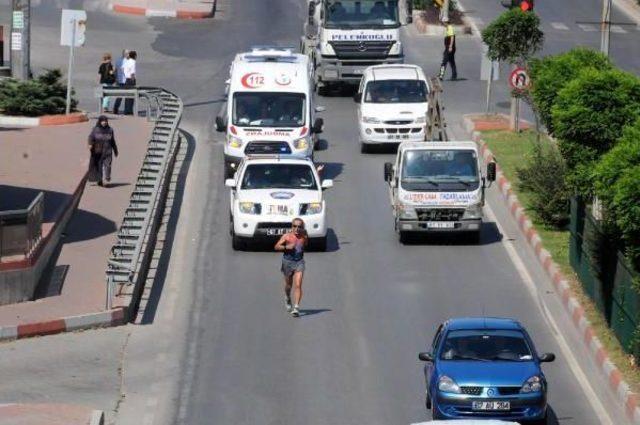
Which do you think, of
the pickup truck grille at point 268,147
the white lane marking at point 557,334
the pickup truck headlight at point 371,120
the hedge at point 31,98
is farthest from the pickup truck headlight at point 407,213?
the hedge at point 31,98

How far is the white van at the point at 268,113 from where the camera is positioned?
36344mm

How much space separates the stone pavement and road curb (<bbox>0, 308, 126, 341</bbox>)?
0.67ft

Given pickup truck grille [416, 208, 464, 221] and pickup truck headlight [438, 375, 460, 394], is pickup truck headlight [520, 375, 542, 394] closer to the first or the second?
pickup truck headlight [438, 375, 460, 394]

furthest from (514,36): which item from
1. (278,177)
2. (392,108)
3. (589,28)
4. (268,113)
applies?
(589,28)

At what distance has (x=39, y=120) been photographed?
137 ft

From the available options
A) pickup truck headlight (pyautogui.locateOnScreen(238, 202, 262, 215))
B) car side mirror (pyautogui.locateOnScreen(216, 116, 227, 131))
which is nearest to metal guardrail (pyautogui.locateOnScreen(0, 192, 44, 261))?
pickup truck headlight (pyautogui.locateOnScreen(238, 202, 262, 215))

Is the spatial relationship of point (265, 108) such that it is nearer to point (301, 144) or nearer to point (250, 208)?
point (301, 144)

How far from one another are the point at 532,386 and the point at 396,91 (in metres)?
21.3

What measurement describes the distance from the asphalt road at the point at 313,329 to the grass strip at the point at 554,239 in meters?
0.42

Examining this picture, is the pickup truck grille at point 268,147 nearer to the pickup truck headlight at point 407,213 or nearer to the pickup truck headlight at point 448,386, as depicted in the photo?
the pickup truck headlight at point 407,213

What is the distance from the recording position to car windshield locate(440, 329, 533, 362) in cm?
2041

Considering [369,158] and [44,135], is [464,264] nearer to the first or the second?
[369,158]

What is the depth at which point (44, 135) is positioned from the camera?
132 ft

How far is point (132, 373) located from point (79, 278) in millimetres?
4641
